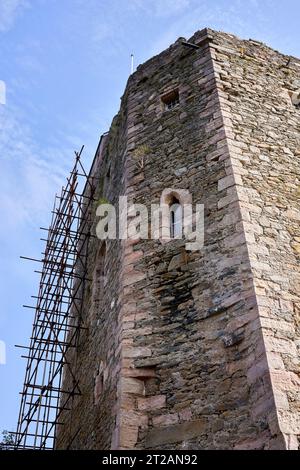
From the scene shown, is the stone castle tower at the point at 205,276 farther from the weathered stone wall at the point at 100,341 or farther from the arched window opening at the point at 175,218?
the arched window opening at the point at 175,218

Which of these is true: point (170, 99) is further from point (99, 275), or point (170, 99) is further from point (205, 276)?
point (205, 276)

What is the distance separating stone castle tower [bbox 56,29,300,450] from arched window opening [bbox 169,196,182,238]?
0.65 feet

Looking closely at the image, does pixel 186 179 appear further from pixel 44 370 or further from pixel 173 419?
→ pixel 44 370

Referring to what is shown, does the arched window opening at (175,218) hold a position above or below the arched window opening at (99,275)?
below

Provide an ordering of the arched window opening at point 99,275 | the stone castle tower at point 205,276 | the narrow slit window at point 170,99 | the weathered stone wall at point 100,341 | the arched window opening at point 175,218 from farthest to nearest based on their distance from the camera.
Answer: the arched window opening at point 99,275, the narrow slit window at point 170,99, the arched window opening at point 175,218, the weathered stone wall at point 100,341, the stone castle tower at point 205,276

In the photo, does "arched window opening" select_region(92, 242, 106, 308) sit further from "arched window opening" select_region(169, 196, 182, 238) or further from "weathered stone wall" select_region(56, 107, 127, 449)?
"arched window opening" select_region(169, 196, 182, 238)

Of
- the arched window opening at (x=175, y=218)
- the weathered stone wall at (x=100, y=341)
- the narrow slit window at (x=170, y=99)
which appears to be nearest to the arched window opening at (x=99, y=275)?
the weathered stone wall at (x=100, y=341)

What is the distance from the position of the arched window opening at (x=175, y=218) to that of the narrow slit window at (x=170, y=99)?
6.31 ft

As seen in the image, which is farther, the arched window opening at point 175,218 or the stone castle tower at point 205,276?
the arched window opening at point 175,218

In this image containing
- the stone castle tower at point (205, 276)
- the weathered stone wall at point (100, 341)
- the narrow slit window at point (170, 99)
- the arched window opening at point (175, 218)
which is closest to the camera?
the stone castle tower at point (205, 276)

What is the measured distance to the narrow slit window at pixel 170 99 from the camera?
8.97m

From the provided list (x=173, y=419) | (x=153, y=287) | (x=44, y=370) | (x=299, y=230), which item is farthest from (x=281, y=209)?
(x=44, y=370)

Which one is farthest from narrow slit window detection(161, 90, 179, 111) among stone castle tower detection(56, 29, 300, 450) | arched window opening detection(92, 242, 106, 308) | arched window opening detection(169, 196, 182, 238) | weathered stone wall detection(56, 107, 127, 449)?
arched window opening detection(92, 242, 106, 308)
